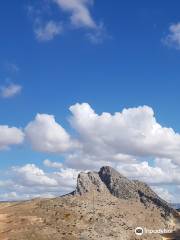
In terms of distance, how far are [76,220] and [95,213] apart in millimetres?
8726

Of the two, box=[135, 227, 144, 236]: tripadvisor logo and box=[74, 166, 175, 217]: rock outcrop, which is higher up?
box=[74, 166, 175, 217]: rock outcrop

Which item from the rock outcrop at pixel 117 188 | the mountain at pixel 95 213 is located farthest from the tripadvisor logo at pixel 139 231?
the rock outcrop at pixel 117 188

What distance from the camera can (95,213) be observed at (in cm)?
12481

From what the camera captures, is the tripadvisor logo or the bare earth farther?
the tripadvisor logo

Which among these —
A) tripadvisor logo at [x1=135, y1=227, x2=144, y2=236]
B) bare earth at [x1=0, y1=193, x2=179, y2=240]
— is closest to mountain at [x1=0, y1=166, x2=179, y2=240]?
bare earth at [x1=0, y1=193, x2=179, y2=240]

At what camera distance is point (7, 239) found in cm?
10262

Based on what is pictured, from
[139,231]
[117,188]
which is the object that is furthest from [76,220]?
[117,188]

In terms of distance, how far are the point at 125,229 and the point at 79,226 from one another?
13.4m

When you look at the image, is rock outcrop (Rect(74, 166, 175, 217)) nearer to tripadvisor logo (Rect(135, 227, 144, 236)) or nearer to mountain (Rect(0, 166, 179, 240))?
mountain (Rect(0, 166, 179, 240))

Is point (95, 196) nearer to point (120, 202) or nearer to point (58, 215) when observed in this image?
point (120, 202)

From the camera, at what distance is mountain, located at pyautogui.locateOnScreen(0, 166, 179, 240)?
362ft

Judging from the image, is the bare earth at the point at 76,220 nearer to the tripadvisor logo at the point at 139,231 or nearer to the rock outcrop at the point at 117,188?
the tripadvisor logo at the point at 139,231

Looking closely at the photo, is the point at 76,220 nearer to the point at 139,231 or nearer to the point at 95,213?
the point at 95,213

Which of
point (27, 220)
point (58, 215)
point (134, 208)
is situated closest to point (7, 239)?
point (27, 220)
